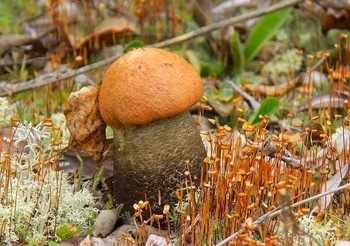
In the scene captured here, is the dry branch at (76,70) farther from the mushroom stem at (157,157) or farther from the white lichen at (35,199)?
the mushroom stem at (157,157)

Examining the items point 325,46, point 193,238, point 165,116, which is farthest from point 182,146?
point 325,46

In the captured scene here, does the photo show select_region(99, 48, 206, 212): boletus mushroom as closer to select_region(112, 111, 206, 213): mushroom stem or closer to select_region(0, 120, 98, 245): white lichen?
select_region(112, 111, 206, 213): mushroom stem

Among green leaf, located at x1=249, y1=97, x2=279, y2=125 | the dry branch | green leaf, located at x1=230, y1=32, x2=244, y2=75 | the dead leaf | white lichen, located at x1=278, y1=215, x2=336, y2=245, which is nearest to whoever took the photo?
white lichen, located at x1=278, y1=215, x2=336, y2=245

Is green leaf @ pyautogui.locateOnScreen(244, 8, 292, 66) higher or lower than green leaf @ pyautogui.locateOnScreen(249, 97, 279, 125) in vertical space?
higher

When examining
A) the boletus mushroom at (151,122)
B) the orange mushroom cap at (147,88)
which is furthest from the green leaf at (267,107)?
the orange mushroom cap at (147,88)

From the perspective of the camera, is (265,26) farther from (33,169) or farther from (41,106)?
(33,169)

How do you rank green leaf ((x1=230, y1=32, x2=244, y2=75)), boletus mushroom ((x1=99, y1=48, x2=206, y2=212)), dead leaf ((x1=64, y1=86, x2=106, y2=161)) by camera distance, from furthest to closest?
1. green leaf ((x1=230, y1=32, x2=244, y2=75))
2. dead leaf ((x1=64, y1=86, x2=106, y2=161))
3. boletus mushroom ((x1=99, y1=48, x2=206, y2=212))

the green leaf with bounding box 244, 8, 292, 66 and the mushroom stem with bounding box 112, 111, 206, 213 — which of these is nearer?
the mushroom stem with bounding box 112, 111, 206, 213

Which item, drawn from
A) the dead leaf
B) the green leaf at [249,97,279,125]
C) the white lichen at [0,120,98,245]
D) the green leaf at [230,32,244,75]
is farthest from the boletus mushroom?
the green leaf at [230,32,244,75]
